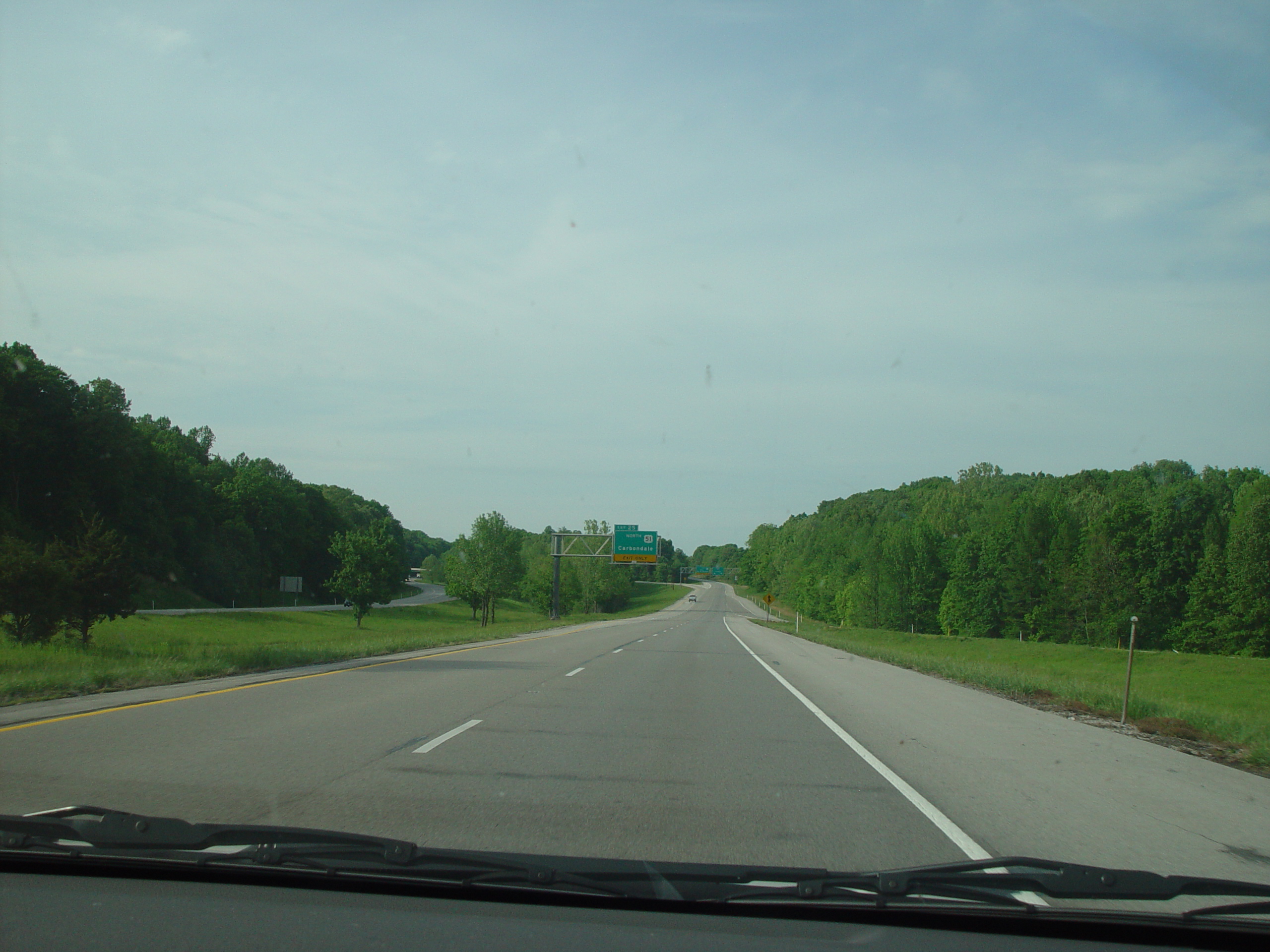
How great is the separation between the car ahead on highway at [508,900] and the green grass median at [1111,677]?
7842 millimetres

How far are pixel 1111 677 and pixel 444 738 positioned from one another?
46.1 m

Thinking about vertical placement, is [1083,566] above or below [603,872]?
above

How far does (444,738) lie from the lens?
9.70 meters

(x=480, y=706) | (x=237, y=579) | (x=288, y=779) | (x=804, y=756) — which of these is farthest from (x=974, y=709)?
(x=237, y=579)

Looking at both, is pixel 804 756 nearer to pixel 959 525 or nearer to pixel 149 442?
pixel 149 442

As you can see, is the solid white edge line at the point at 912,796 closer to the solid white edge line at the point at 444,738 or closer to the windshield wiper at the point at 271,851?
the windshield wiper at the point at 271,851

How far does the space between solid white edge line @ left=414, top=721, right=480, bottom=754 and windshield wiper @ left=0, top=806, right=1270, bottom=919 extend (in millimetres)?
4562

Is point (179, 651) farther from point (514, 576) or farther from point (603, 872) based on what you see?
point (514, 576)

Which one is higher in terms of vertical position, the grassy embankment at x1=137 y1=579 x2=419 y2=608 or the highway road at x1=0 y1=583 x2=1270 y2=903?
the highway road at x1=0 y1=583 x2=1270 y2=903

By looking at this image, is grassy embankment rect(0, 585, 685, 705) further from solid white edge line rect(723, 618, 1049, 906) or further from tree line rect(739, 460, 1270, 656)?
tree line rect(739, 460, 1270, 656)

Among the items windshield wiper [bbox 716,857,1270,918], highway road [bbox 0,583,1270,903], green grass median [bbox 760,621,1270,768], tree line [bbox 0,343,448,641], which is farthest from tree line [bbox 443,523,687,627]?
windshield wiper [bbox 716,857,1270,918]

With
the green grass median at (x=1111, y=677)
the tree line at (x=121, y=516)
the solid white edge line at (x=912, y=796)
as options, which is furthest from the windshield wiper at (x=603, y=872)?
the tree line at (x=121, y=516)

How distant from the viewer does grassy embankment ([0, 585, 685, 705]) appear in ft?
44.6

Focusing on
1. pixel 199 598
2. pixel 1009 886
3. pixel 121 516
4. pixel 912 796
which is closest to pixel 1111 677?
pixel 912 796
